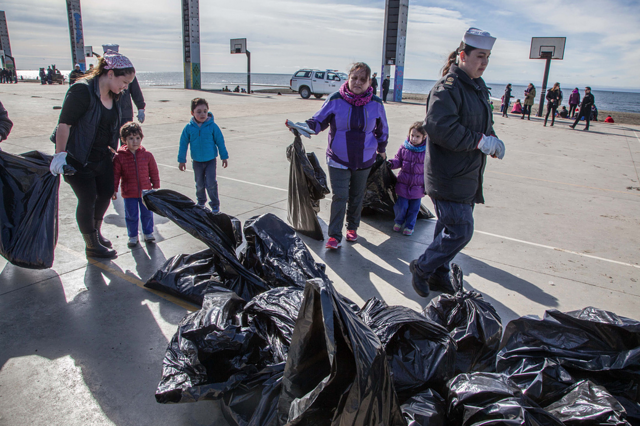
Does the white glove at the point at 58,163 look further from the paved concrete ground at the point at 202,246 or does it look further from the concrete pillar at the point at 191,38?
the concrete pillar at the point at 191,38

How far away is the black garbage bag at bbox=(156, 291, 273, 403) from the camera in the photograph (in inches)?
70.7

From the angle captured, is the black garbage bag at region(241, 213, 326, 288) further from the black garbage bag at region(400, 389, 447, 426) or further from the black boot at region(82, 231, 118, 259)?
the black boot at region(82, 231, 118, 259)

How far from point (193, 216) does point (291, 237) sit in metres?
0.76

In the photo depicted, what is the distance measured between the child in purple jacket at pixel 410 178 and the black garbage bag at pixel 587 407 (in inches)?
110

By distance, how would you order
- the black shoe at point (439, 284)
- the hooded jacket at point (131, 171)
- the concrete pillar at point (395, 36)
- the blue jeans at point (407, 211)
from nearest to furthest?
the black shoe at point (439, 284), the hooded jacket at point (131, 171), the blue jeans at point (407, 211), the concrete pillar at point (395, 36)

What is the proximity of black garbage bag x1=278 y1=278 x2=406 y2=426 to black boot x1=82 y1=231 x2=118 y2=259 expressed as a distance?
8.84 feet

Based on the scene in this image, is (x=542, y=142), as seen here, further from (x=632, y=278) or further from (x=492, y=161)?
(x=632, y=278)

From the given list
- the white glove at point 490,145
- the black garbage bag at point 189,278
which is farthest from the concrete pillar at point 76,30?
the white glove at point 490,145

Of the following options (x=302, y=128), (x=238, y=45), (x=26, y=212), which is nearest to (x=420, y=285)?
(x=302, y=128)

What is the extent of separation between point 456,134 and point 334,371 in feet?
6.14

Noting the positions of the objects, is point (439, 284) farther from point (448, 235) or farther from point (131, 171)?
point (131, 171)

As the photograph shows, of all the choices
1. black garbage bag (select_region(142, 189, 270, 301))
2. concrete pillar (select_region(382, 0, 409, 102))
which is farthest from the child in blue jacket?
concrete pillar (select_region(382, 0, 409, 102))

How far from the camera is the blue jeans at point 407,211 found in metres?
4.56

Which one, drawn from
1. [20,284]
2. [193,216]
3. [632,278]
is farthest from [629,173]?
[20,284]
